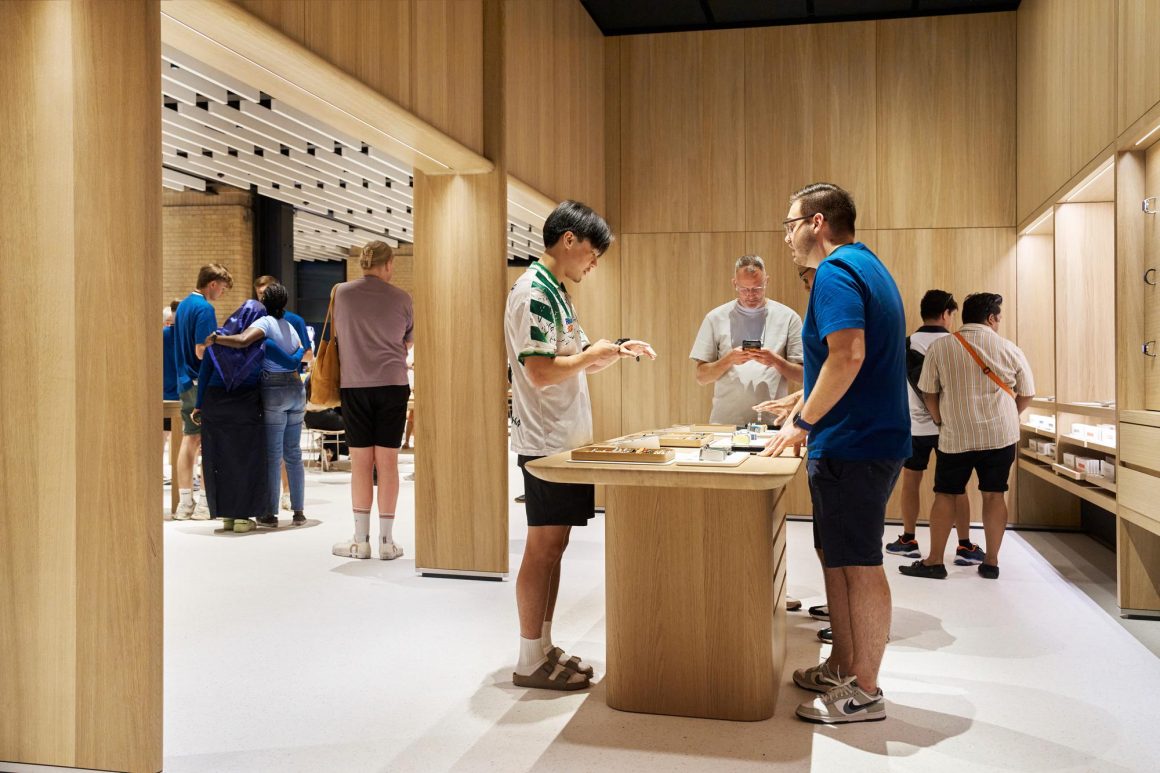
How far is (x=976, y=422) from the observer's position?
467 centimetres

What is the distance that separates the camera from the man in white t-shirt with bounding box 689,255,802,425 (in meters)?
4.27

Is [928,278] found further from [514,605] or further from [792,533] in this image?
[514,605]

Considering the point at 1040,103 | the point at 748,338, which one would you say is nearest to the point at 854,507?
the point at 748,338

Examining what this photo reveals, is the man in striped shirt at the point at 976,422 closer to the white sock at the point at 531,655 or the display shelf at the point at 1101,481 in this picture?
the display shelf at the point at 1101,481

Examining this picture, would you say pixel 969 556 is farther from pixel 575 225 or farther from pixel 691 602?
pixel 575 225

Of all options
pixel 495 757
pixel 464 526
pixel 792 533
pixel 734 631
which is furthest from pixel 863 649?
pixel 792 533

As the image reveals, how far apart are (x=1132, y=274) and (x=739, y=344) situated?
164cm

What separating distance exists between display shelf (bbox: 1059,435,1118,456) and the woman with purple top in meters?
3.46

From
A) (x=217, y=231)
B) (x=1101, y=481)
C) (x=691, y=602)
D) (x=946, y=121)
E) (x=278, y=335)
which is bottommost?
(x=691, y=602)

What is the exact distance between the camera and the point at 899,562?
5.16 meters

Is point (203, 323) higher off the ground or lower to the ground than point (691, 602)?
higher

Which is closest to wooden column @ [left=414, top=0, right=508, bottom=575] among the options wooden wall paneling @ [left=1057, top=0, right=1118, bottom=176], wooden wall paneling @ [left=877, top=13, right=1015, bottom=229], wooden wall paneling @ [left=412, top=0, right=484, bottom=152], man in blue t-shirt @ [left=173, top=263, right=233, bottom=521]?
wooden wall paneling @ [left=412, top=0, right=484, bottom=152]

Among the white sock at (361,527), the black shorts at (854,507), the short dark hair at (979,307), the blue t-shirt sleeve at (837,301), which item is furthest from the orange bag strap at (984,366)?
the white sock at (361,527)

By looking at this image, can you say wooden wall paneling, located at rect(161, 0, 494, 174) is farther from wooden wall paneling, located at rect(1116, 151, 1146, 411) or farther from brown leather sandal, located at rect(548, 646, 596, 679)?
wooden wall paneling, located at rect(1116, 151, 1146, 411)
